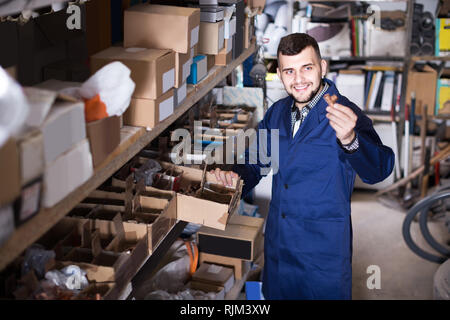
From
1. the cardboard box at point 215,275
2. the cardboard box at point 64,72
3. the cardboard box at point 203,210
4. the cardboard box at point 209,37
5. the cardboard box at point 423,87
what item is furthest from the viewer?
the cardboard box at point 423,87

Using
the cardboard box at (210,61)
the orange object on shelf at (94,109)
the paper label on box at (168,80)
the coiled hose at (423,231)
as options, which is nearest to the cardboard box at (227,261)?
the cardboard box at (210,61)

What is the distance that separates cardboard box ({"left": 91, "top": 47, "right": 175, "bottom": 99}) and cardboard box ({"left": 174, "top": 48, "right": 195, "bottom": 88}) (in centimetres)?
10

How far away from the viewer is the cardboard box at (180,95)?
1.98 metres

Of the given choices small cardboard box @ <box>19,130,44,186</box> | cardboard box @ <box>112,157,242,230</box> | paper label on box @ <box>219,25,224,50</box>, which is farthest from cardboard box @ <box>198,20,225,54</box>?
small cardboard box @ <box>19,130,44,186</box>

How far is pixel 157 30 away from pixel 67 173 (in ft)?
2.75

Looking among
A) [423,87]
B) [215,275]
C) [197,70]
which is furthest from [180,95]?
[423,87]

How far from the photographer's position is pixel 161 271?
258 centimetres

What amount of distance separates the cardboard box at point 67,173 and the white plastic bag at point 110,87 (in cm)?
16

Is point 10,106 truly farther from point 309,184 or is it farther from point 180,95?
point 309,184

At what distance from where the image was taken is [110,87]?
142 cm

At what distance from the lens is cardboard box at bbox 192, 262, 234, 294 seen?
2705mm

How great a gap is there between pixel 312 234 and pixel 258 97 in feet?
5.00

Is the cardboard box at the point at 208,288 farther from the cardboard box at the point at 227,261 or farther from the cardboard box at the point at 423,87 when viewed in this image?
the cardboard box at the point at 423,87
